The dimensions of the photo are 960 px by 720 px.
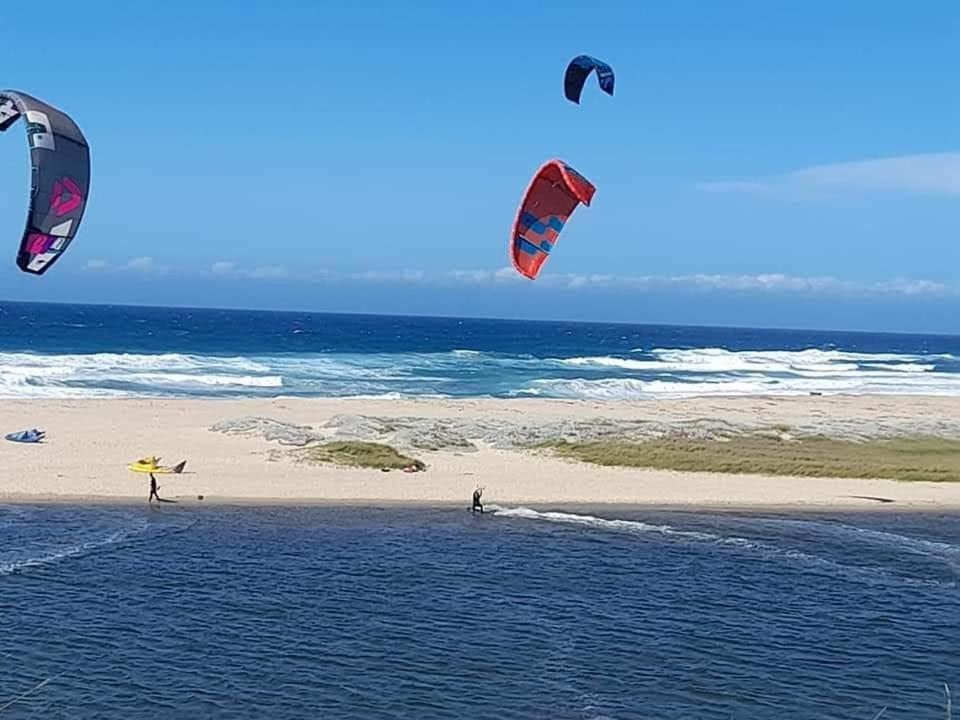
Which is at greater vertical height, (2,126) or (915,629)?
(2,126)

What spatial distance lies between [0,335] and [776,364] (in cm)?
5538

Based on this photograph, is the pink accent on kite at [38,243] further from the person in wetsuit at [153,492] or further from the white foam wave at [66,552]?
the person in wetsuit at [153,492]

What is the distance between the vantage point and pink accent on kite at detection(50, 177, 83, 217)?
10.0m

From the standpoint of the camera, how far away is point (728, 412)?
133 feet

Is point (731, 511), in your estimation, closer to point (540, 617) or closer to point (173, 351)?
point (540, 617)

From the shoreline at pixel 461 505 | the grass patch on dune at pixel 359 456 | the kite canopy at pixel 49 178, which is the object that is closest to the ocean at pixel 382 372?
the grass patch on dune at pixel 359 456

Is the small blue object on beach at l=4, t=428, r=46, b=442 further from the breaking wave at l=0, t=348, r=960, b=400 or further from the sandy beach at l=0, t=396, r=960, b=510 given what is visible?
the breaking wave at l=0, t=348, r=960, b=400

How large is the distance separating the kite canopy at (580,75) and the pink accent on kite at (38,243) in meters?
6.59

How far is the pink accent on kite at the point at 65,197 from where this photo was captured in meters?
10.0

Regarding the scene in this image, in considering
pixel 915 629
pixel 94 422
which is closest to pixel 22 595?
pixel 915 629

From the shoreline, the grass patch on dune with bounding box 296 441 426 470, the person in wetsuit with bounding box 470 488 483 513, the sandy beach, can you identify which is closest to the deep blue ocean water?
the person in wetsuit with bounding box 470 488 483 513

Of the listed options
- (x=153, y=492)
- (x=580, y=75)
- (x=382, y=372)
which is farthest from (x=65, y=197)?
(x=382, y=372)

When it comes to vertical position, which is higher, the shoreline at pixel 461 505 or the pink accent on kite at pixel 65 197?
the pink accent on kite at pixel 65 197

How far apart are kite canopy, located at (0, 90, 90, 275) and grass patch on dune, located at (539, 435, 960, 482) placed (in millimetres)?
18846
